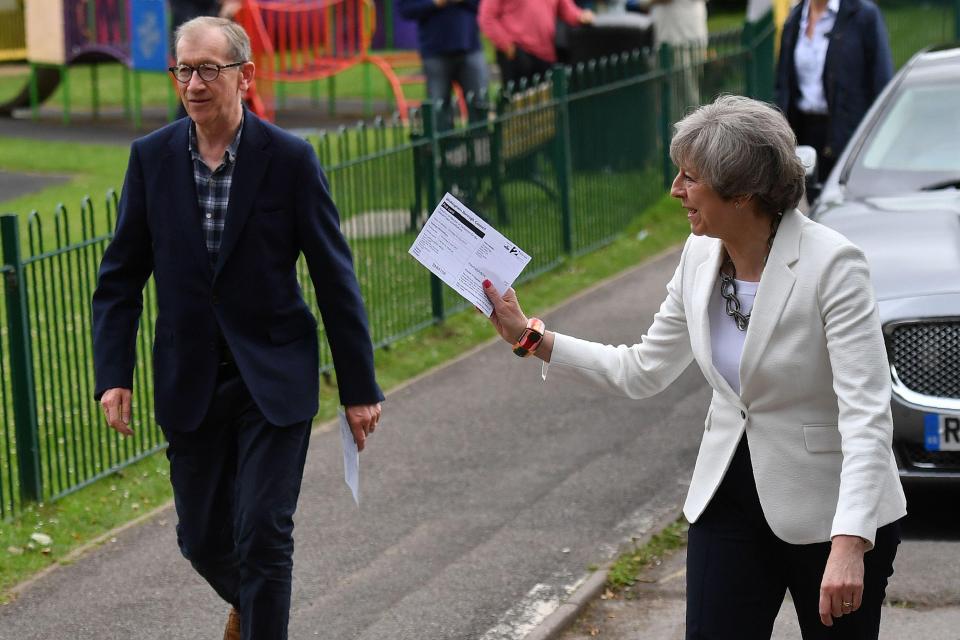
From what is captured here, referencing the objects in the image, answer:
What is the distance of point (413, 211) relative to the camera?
9328 mm

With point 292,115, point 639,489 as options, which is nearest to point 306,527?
point 639,489

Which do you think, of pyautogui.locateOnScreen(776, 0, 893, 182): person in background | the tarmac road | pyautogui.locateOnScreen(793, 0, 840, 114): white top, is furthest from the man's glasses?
pyautogui.locateOnScreen(793, 0, 840, 114): white top

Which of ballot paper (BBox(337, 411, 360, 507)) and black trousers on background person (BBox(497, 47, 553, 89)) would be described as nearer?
ballot paper (BBox(337, 411, 360, 507))

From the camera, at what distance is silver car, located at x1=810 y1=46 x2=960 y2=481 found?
5.94 metres

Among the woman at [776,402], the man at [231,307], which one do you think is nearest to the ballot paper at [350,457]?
the man at [231,307]

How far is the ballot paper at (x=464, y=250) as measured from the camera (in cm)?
385

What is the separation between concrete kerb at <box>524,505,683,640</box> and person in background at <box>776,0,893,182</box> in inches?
162

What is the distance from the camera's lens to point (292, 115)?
20125 millimetres

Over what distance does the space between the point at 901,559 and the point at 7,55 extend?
52.0ft

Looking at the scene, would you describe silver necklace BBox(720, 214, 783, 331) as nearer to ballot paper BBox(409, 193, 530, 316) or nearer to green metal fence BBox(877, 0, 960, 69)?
ballot paper BBox(409, 193, 530, 316)

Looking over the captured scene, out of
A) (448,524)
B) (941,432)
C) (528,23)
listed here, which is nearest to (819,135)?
(941,432)

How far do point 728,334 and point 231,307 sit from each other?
154cm

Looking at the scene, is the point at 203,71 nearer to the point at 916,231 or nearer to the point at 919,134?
the point at 916,231

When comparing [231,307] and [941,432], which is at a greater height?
[231,307]
